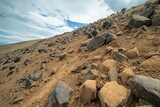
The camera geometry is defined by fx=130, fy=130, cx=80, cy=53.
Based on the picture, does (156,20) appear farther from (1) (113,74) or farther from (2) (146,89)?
(2) (146,89)

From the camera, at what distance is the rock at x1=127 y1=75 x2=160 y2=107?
272 centimetres

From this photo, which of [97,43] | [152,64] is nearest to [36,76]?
[97,43]

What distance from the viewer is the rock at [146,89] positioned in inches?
107

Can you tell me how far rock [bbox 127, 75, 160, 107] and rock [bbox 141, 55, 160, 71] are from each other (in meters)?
0.81

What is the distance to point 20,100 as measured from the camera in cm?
660

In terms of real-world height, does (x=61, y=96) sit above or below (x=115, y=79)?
below

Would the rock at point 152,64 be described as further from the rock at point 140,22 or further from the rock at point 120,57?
the rock at point 140,22

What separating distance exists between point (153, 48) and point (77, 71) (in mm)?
3291

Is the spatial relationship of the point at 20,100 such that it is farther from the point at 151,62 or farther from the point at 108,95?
the point at 151,62

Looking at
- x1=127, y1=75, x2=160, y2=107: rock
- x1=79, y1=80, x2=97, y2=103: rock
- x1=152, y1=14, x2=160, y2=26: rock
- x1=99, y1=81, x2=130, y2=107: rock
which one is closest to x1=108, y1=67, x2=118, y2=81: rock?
x1=99, y1=81, x2=130, y2=107: rock

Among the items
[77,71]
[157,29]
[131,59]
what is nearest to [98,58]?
[77,71]

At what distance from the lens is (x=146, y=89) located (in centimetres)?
285

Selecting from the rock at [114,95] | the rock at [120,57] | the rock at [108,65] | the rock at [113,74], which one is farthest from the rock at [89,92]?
the rock at [120,57]

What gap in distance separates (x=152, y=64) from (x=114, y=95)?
1.64m
